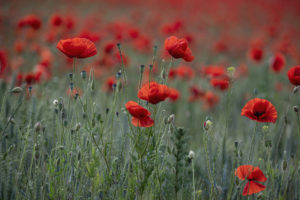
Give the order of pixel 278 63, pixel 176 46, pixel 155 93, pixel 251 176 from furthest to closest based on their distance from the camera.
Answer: pixel 278 63
pixel 176 46
pixel 251 176
pixel 155 93

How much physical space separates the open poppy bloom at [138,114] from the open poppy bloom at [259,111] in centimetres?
53

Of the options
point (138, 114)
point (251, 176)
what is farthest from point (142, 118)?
point (251, 176)

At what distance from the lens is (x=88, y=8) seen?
1097cm

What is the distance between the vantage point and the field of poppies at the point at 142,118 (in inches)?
60.6

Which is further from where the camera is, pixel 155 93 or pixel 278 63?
pixel 278 63

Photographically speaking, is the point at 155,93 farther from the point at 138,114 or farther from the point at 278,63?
the point at 278,63

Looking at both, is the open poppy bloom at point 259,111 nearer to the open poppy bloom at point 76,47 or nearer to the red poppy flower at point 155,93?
the red poppy flower at point 155,93

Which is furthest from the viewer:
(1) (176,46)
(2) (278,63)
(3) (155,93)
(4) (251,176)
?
(2) (278,63)

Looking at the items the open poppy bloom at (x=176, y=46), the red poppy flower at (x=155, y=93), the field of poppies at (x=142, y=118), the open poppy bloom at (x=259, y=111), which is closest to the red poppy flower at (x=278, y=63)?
the field of poppies at (x=142, y=118)

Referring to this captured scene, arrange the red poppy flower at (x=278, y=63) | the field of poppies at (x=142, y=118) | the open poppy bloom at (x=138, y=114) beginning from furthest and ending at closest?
1. the red poppy flower at (x=278, y=63)
2. the field of poppies at (x=142, y=118)
3. the open poppy bloom at (x=138, y=114)

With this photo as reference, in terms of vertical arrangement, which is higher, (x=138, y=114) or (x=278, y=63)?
(x=278, y=63)

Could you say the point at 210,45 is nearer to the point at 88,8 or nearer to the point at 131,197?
the point at 88,8

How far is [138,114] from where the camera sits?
1396 mm

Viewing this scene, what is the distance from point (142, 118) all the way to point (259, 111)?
639 millimetres
